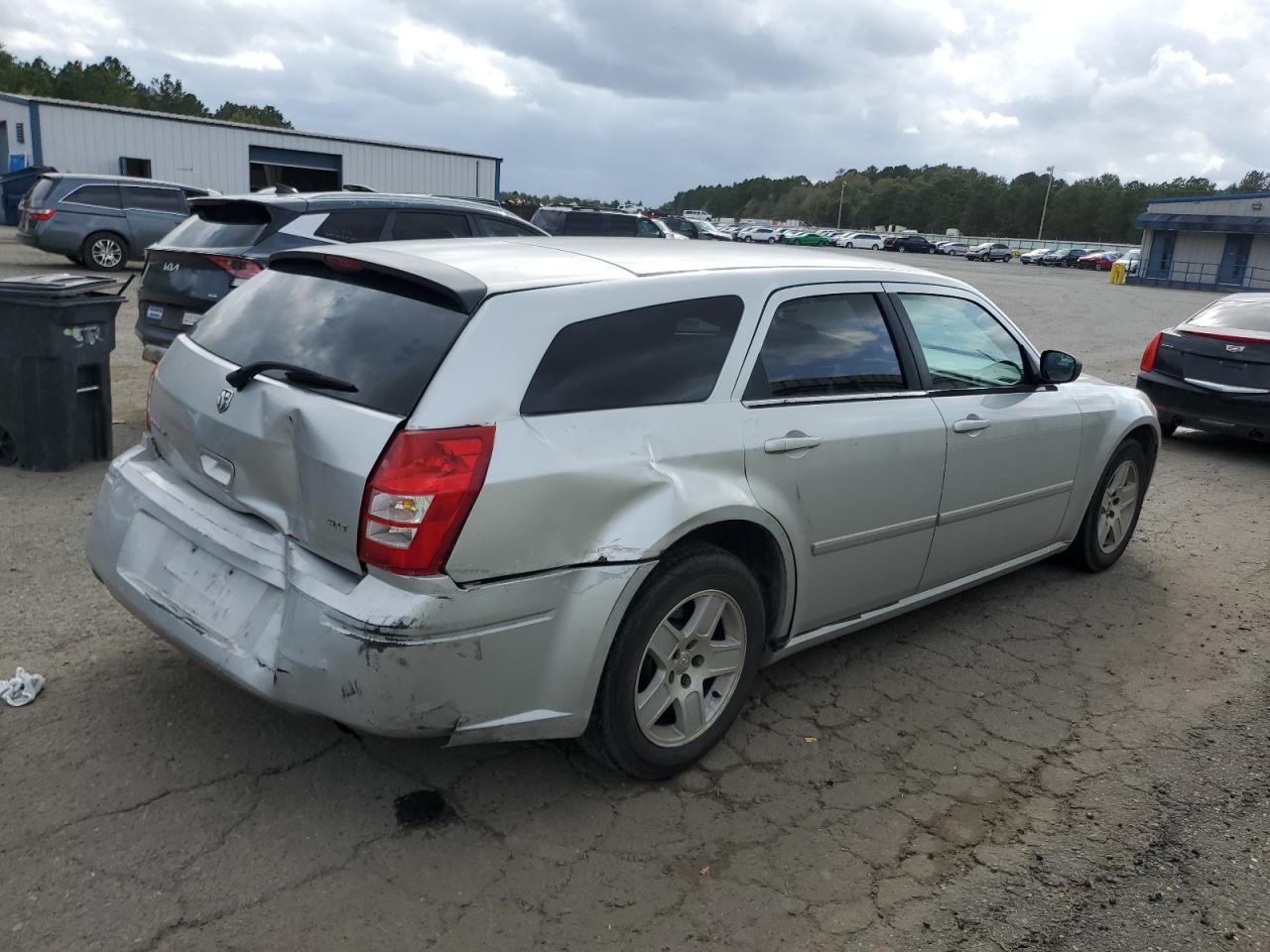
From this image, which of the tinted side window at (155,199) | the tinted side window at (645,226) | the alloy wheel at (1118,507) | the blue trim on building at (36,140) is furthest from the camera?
the blue trim on building at (36,140)

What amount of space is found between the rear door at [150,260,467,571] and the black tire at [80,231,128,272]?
55.4 ft

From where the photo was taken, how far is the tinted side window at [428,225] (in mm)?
8797

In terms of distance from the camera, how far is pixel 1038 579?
559 cm

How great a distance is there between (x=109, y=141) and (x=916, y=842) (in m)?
35.4

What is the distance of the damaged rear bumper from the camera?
2.73 meters

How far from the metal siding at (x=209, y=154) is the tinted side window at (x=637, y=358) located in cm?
2963

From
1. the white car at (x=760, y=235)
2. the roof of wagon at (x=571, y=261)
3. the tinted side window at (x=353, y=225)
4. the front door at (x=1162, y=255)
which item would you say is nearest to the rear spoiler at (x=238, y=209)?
the tinted side window at (x=353, y=225)

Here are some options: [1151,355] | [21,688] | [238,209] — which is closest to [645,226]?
[1151,355]

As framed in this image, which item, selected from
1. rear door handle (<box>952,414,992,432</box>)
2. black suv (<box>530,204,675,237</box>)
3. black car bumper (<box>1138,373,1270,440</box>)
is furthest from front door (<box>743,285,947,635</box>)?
black suv (<box>530,204,675,237</box>)

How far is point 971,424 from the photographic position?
14.1 ft

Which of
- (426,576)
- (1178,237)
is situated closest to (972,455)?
(426,576)

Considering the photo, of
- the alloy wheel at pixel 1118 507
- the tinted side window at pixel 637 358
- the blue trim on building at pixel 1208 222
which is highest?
the blue trim on building at pixel 1208 222

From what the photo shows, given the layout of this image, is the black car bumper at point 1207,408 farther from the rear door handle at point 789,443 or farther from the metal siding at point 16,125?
the metal siding at point 16,125

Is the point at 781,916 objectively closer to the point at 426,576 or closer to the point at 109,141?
the point at 426,576
